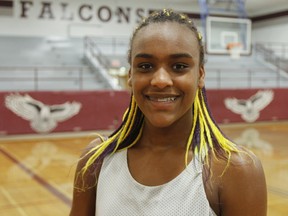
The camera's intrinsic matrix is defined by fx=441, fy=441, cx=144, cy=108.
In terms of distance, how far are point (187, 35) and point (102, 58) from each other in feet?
45.6

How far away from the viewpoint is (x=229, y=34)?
11.7 metres

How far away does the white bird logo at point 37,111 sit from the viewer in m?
8.20

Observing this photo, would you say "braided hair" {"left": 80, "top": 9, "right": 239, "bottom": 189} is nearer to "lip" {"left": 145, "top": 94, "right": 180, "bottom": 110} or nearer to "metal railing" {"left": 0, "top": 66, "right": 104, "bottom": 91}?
"lip" {"left": 145, "top": 94, "right": 180, "bottom": 110}

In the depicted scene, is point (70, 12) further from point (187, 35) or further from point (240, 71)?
point (187, 35)

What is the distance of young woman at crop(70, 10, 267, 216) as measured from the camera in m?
1.09

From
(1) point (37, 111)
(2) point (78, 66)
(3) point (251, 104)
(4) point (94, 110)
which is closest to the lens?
(1) point (37, 111)

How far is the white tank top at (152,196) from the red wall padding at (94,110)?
7365 millimetres

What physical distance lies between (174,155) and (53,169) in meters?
4.58

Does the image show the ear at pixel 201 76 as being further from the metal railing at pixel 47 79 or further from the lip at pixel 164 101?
the metal railing at pixel 47 79

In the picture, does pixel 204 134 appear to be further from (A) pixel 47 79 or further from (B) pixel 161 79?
(A) pixel 47 79

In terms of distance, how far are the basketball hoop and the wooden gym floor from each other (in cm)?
244

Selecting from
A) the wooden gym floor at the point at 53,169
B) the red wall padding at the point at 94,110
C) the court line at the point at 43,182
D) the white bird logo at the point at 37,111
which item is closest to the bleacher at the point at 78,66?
the red wall padding at the point at 94,110

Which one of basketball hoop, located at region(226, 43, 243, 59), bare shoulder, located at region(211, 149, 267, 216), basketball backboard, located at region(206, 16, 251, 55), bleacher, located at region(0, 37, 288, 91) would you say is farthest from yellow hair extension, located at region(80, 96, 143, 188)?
bleacher, located at region(0, 37, 288, 91)

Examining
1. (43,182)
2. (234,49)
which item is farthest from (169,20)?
(234,49)
